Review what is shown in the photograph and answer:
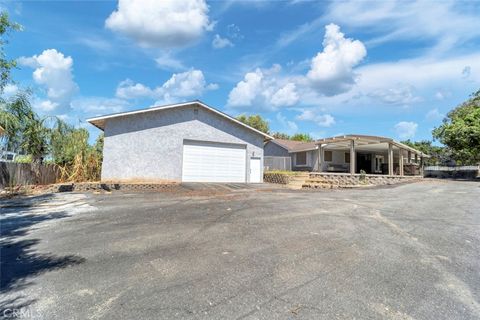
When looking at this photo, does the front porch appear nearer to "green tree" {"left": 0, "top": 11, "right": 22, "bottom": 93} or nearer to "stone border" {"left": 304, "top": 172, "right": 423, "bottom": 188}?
"stone border" {"left": 304, "top": 172, "right": 423, "bottom": 188}

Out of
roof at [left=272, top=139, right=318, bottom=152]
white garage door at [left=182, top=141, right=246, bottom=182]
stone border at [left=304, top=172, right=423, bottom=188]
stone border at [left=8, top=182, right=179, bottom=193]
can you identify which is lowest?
stone border at [left=8, top=182, right=179, bottom=193]

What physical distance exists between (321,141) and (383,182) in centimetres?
516

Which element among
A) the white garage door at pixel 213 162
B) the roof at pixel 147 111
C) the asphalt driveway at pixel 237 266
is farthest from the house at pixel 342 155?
the asphalt driveway at pixel 237 266

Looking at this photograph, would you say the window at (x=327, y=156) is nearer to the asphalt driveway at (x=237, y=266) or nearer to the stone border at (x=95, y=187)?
the stone border at (x=95, y=187)

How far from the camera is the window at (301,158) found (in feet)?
88.5

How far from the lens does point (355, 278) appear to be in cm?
387

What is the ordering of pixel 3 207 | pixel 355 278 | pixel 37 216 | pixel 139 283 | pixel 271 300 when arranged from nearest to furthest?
pixel 271 300, pixel 139 283, pixel 355 278, pixel 37 216, pixel 3 207

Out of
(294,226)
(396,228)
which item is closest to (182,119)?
(294,226)

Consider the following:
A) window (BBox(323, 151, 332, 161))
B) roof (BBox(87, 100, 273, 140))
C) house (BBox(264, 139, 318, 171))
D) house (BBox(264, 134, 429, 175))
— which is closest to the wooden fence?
roof (BBox(87, 100, 273, 140))

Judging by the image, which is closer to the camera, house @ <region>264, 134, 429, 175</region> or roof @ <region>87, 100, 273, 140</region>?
roof @ <region>87, 100, 273, 140</region>

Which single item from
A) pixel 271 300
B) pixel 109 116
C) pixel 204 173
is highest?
pixel 109 116

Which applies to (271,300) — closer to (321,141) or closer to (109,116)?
(109,116)

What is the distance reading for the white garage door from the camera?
1695cm

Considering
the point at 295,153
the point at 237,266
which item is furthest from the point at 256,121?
the point at 237,266
